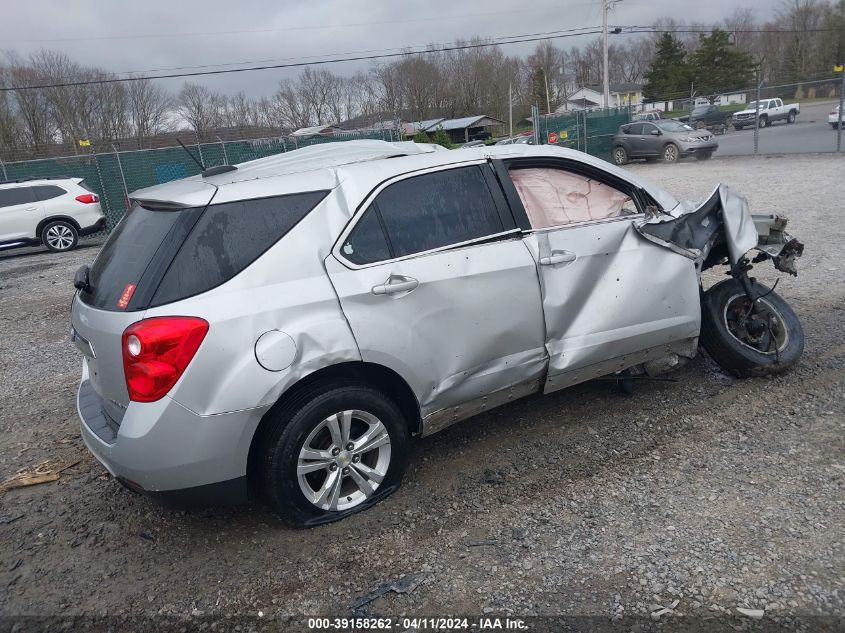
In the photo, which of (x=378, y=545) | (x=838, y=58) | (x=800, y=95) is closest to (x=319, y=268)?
(x=378, y=545)

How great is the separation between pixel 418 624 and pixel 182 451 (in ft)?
3.94

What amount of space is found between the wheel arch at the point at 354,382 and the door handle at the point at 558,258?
40.1 inches

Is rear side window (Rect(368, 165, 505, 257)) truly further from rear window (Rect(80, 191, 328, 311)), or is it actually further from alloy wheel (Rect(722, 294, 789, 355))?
alloy wheel (Rect(722, 294, 789, 355))

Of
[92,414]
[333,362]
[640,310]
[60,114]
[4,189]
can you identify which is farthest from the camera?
[60,114]

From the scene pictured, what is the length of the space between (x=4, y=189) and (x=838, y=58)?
52.1m

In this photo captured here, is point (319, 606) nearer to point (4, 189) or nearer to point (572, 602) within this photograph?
point (572, 602)

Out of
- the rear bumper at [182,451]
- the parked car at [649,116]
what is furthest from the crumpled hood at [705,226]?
the parked car at [649,116]

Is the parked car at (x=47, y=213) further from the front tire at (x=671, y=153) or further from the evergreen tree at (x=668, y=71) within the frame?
the evergreen tree at (x=668, y=71)

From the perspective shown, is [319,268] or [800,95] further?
[800,95]

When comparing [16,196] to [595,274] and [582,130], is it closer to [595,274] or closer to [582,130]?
[595,274]

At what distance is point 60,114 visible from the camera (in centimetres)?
3841

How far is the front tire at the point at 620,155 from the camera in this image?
2438 cm

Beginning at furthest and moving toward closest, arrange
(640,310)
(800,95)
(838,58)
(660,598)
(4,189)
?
(838,58)
(800,95)
(4,189)
(640,310)
(660,598)

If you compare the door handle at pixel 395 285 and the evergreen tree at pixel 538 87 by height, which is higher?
the evergreen tree at pixel 538 87
